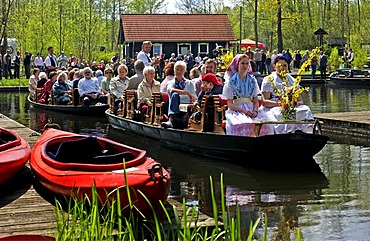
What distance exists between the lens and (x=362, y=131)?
1474cm

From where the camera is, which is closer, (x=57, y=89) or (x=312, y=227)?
(x=312, y=227)

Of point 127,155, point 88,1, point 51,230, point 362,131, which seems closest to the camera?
point 51,230

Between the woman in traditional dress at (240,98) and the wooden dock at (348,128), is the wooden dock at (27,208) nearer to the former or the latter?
the woman in traditional dress at (240,98)

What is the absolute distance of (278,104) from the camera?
11906 millimetres

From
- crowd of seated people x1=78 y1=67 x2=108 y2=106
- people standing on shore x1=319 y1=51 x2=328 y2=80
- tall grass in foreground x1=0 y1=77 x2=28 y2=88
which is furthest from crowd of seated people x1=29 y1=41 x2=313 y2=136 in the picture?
people standing on shore x1=319 y1=51 x2=328 y2=80

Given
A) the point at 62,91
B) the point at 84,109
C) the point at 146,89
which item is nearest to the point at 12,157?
the point at 146,89

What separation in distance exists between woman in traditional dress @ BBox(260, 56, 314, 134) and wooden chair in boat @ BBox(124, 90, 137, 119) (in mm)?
4087

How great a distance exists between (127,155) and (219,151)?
4.83 metres

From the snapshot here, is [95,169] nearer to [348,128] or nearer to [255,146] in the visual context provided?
[255,146]

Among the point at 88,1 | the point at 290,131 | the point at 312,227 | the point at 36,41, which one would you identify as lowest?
the point at 312,227

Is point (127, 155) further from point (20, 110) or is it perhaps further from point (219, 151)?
point (20, 110)

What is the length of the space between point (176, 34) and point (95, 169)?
1827 inches

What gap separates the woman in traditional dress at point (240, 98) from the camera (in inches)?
449

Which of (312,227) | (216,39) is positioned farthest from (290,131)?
(216,39)
